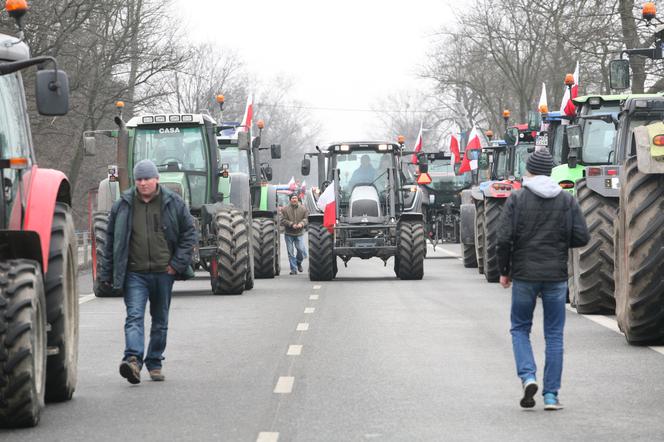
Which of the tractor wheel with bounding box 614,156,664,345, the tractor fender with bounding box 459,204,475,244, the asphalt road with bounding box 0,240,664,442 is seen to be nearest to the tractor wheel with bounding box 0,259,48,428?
the asphalt road with bounding box 0,240,664,442

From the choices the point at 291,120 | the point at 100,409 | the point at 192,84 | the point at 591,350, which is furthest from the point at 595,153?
the point at 291,120

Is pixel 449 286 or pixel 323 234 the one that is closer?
pixel 449 286

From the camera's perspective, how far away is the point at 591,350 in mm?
13688

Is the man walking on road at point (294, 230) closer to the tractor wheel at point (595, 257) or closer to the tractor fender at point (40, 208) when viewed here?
the tractor wheel at point (595, 257)

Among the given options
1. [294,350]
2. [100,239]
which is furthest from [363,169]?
[294,350]

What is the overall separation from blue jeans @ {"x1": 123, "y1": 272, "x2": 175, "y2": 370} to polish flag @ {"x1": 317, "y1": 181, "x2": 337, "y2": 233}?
47.9ft

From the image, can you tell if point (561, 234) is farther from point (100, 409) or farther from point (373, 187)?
point (373, 187)

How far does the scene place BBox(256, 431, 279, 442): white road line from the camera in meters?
8.89

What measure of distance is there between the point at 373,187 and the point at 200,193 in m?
5.42

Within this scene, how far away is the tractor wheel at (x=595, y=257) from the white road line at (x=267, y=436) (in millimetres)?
8336

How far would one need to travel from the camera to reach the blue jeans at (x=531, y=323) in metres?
10.1

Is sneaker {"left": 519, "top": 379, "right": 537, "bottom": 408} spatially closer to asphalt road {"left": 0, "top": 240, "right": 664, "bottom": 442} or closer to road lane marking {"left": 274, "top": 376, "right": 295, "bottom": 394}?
asphalt road {"left": 0, "top": 240, "right": 664, "bottom": 442}

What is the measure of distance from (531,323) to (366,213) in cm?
1702

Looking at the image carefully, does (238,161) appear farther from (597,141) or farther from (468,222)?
(597,141)
